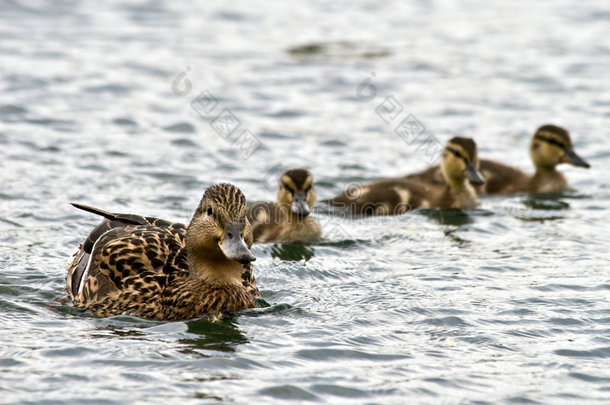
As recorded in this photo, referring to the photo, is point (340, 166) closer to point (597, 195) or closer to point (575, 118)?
point (597, 195)

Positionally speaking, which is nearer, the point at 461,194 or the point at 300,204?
the point at 300,204

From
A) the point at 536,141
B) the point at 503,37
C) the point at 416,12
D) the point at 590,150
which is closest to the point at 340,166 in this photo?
the point at 536,141

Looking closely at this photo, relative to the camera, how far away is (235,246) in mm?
5293

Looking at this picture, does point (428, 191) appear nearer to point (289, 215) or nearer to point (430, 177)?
point (430, 177)

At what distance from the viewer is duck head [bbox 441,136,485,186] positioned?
8.66 meters

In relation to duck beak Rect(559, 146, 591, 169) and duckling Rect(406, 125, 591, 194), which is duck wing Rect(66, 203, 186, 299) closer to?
duckling Rect(406, 125, 591, 194)

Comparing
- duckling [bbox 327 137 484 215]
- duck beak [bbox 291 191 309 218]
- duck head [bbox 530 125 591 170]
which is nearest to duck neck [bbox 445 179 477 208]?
duckling [bbox 327 137 484 215]

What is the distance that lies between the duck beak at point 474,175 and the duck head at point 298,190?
1.64m

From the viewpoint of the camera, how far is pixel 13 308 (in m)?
5.75

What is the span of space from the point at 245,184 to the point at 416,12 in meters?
7.07

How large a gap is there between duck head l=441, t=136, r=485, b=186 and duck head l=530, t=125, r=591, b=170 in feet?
3.01

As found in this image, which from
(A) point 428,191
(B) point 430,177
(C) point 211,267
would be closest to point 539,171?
(B) point 430,177

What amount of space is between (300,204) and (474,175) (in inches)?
74.1

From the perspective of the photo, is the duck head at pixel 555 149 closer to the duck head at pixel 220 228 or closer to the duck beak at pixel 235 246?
the duck head at pixel 220 228
